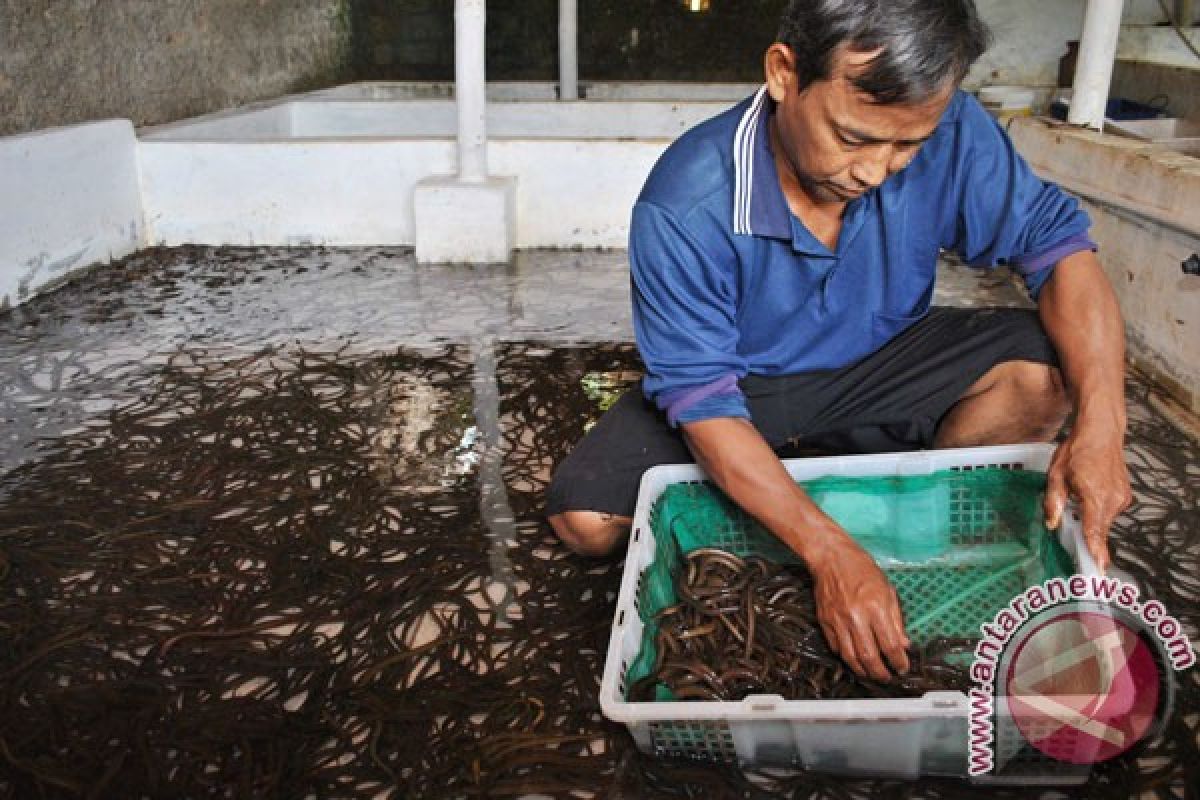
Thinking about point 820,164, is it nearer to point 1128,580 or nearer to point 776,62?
point 776,62

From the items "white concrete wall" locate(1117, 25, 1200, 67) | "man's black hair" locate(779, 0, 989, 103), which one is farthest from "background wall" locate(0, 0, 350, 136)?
"white concrete wall" locate(1117, 25, 1200, 67)

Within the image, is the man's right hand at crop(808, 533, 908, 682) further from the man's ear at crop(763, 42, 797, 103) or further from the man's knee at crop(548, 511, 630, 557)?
the man's ear at crop(763, 42, 797, 103)

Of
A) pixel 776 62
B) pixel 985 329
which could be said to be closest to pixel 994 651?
pixel 985 329

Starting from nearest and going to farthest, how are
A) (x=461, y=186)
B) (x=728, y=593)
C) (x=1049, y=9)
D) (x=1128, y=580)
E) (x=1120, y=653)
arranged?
(x=1120, y=653) → (x=728, y=593) → (x=1128, y=580) → (x=461, y=186) → (x=1049, y=9)

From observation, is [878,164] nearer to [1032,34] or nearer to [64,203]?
[64,203]

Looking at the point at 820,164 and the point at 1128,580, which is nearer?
the point at 820,164

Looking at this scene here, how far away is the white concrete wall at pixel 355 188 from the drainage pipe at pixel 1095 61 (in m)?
2.36

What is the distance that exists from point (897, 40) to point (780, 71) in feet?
0.97

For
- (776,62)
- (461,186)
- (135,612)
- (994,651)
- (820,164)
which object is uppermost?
(776,62)

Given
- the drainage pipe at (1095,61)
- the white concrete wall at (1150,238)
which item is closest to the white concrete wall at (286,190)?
the drainage pipe at (1095,61)

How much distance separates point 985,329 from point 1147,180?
1614 millimetres

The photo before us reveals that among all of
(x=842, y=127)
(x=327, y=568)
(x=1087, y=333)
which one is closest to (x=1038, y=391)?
(x=1087, y=333)

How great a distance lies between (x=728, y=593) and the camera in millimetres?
2271

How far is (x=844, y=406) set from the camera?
267 centimetres
